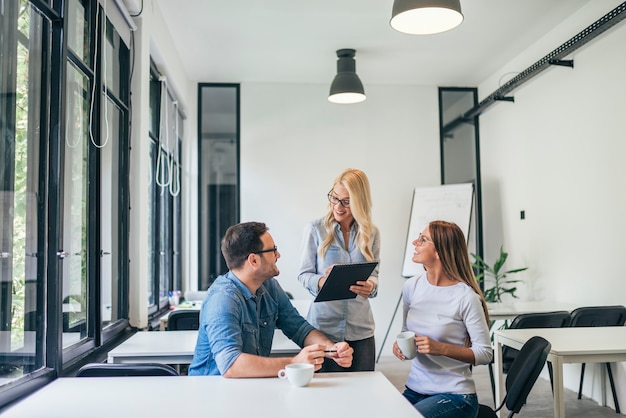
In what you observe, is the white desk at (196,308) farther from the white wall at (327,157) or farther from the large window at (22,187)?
the white wall at (327,157)

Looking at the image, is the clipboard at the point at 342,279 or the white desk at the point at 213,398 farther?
the clipboard at the point at 342,279

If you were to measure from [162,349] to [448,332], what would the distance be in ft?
4.49

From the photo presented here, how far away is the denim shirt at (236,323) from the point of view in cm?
195

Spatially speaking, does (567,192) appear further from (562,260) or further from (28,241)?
(28,241)

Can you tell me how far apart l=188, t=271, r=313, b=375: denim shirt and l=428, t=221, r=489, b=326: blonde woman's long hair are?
2.10ft

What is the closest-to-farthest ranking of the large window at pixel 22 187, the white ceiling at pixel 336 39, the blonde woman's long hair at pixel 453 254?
1. the large window at pixel 22 187
2. the blonde woman's long hair at pixel 453 254
3. the white ceiling at pixel 336 39

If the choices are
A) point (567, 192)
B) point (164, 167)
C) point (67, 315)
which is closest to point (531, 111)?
point (567, 192)

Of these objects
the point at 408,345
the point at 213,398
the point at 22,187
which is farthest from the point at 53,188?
the point at 408,345

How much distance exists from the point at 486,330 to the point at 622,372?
253cm

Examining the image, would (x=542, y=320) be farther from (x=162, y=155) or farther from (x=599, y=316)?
(x=162, y=155)

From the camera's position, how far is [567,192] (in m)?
4.80

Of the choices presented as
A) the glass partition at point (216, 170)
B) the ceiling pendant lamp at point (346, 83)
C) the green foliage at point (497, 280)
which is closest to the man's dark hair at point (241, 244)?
the ceiling pendant lamp at point (346, 83)

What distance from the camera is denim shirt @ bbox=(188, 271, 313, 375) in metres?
1.95

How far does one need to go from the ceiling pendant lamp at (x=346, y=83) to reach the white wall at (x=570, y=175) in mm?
1698
